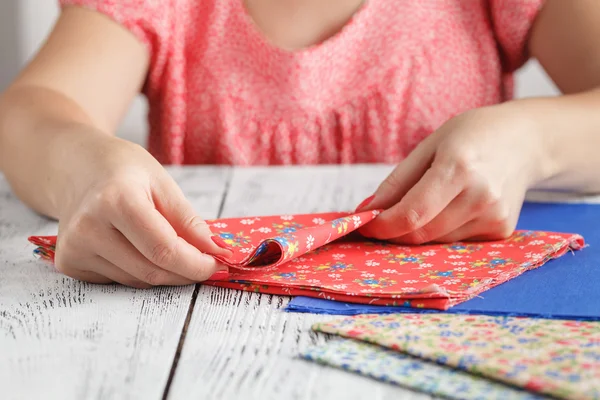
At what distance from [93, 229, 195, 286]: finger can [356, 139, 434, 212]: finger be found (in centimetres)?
25

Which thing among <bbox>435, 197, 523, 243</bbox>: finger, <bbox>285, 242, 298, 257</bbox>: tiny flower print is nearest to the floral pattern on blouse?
<bbox>285, 242, 298, 257</bbox>: tiny flower print

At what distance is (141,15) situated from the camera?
3.88ft

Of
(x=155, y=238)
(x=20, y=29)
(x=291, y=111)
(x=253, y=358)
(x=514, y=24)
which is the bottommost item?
(x=253, y=358)

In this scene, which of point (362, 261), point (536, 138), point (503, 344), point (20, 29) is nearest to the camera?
point (503, 344)


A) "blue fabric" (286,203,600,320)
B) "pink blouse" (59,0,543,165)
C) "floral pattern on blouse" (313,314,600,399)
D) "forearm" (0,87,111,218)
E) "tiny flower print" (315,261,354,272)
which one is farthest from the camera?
"pink blouse" (59,0,543,165)

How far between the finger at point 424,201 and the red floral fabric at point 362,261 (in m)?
0.02

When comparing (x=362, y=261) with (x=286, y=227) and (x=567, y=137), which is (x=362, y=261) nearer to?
(x=286, y=227)

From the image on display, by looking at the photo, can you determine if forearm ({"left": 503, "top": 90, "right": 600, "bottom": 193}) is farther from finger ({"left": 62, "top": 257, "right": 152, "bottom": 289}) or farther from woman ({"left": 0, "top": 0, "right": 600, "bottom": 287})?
finger ({"left": 62, "top": 257, "right": 152, "bottom": 289})

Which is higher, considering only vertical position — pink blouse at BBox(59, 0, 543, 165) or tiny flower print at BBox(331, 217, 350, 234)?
pink blouse at BBox(59, 0, 543, 165)

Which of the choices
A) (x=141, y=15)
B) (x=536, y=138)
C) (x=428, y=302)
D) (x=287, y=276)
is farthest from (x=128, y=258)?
(x=141, y=15)

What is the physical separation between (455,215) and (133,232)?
0.32m

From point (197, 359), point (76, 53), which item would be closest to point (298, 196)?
point (76, 53)

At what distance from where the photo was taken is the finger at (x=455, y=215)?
788 millimetres

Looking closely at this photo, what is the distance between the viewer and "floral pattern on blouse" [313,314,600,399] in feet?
1.55
